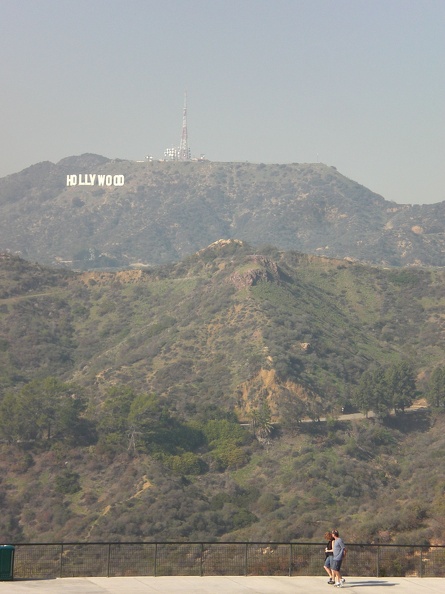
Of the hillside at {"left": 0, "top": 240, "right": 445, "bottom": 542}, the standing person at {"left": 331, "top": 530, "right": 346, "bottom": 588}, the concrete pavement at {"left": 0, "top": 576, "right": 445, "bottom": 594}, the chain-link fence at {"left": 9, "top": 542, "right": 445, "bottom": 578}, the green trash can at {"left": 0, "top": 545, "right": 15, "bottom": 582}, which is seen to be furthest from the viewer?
the hillside at {"left": 0, "top": 240, "right": 445, "bottom": 542}

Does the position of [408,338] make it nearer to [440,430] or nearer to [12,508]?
[440,430]

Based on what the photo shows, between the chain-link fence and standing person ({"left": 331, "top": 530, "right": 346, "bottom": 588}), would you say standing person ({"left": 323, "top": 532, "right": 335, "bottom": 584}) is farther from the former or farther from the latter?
the chain-link fence

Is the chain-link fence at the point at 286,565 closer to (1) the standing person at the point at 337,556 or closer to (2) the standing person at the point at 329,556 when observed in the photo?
(2) the standing person at the point at 329,556

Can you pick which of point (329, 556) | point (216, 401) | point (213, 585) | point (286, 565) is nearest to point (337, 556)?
point (329, 556)

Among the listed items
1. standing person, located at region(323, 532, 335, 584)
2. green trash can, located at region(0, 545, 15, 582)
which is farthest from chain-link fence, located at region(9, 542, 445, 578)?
green trash can, located at region(0, 545, 15, 582)

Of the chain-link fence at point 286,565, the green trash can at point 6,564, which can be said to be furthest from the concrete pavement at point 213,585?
the chain-link fence at point 286,565

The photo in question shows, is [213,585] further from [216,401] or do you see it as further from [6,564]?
[216,401]
